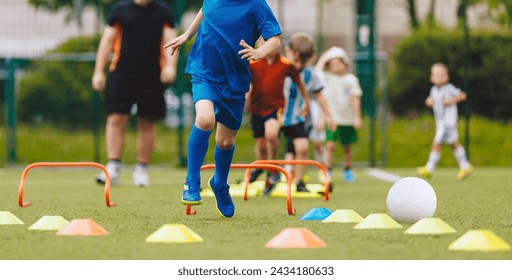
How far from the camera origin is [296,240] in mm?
4832

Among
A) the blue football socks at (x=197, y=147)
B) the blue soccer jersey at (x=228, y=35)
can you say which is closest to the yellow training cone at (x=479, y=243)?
the blue football socks at (x=197, y=147)

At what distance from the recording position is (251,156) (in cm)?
1809

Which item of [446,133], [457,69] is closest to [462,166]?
[446,133]

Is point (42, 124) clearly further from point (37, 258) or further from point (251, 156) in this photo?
point (37, 258)

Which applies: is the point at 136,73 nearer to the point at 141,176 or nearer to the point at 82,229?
the point at 141,176

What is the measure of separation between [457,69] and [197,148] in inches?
492

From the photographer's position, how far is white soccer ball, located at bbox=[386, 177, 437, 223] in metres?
6.30

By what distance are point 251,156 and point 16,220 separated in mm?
11865

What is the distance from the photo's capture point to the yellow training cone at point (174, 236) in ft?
16.5

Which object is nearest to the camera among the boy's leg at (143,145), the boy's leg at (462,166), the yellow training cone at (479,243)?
the yellow training cone at (479,243)

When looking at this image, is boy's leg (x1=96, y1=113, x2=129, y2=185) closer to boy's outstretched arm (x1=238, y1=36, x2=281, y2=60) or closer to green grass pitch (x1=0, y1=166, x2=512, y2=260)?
green grass pitch (x1=0, y1=166, x2=512, y2=260)

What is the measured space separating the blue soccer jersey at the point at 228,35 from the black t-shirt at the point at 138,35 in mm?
4314

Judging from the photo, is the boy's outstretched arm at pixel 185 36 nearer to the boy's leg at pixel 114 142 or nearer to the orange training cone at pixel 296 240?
the orange training cone at pixel 296 240

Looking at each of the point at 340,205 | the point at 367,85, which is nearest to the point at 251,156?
the point at 367,85
